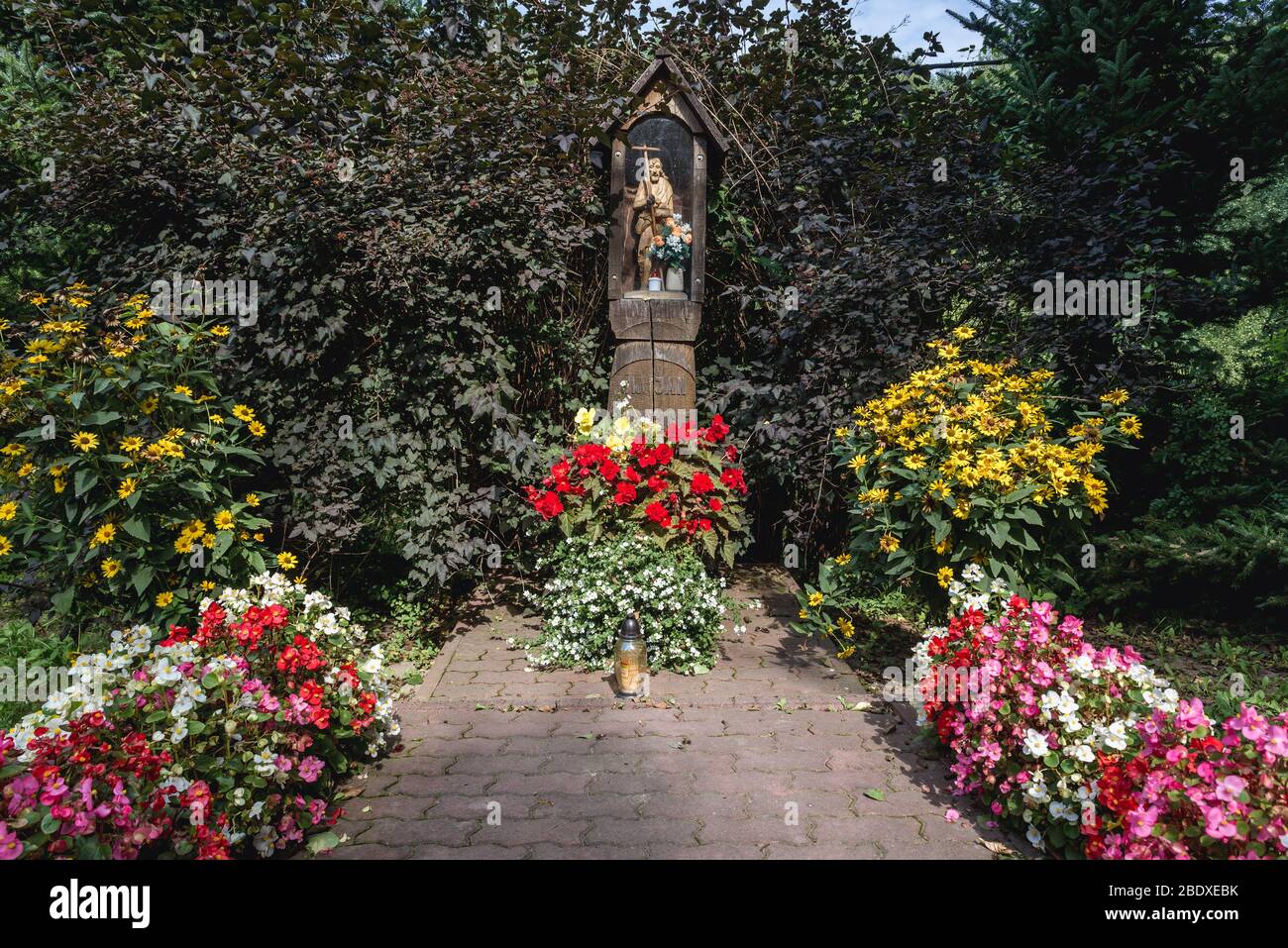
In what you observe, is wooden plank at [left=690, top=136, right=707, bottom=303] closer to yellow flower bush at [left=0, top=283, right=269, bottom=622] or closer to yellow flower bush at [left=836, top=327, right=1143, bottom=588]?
yellow flower bush at [left=836, top=327, right=1143, bottom=588]

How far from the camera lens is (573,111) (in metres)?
4.64

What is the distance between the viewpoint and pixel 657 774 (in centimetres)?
283

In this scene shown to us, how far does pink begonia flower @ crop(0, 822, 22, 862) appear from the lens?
176cm

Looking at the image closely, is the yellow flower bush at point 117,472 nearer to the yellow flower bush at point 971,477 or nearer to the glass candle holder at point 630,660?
the glass candle holder at point 630,660

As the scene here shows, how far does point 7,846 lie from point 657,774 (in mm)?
1919

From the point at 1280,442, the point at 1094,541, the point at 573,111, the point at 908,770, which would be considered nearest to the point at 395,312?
the point at 573,111

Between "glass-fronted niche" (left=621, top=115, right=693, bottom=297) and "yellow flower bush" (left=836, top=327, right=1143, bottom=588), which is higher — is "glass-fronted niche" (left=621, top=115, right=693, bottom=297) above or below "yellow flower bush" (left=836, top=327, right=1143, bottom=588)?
above

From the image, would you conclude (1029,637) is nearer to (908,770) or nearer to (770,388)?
(908,770)

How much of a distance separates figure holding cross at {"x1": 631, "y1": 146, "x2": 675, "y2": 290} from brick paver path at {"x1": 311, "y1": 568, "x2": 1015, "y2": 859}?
3094 millimetres

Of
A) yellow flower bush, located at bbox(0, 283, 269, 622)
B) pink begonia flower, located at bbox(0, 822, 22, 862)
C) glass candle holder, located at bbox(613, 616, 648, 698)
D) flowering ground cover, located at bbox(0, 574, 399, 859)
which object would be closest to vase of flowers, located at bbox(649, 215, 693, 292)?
glass candle holder, located at bbox(613, 616, 648, 698)

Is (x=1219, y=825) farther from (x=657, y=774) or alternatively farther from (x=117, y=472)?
(x=117, y=472)

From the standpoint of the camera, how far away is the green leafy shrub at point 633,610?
3875 millimetres

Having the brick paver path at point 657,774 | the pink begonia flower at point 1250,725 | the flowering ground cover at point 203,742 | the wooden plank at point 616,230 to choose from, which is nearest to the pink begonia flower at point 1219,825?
the pink begonia flower at point 1250,725

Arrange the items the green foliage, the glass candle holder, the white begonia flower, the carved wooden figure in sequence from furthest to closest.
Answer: the carved wooden figure, the green foliage, the glass candle holder, the white begonia flower
